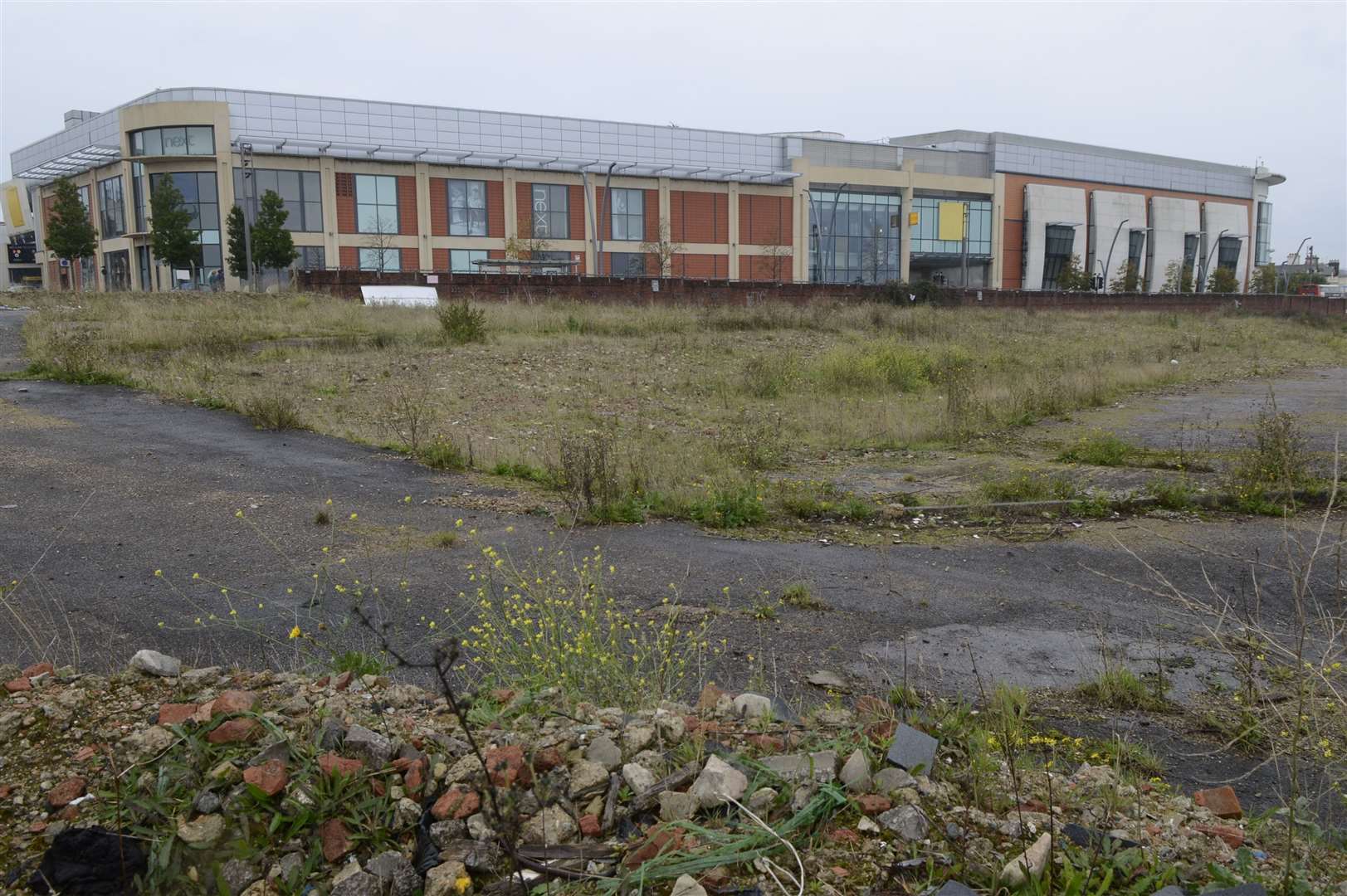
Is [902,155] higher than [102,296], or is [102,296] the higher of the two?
[902,155]

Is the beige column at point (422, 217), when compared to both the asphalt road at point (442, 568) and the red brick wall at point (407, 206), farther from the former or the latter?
the asphalt road at point (442, 568)

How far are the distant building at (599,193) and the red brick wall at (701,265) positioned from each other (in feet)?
0.54

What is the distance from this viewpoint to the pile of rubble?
10.2 feet

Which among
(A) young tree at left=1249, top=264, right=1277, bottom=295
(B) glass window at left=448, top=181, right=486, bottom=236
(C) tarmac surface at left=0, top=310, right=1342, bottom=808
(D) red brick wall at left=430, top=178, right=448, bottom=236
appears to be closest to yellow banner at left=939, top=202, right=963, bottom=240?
(B) glass window at left=448, top=181, right=486, bottom=236

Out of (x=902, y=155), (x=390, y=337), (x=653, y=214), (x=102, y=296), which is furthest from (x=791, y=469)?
(x=902, y=155)

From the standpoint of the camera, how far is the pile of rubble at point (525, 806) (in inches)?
122

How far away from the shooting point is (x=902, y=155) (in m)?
74.6

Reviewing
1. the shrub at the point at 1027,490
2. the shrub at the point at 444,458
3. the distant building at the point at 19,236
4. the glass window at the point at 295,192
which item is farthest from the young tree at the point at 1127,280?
the distant building at the point at 19,236

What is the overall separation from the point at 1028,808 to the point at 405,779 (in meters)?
2.22

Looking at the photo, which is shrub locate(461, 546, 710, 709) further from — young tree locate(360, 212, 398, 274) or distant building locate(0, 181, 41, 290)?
distant building locate(0, 181, 41, 290)

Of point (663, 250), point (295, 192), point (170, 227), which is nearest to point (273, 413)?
point (170, 227)

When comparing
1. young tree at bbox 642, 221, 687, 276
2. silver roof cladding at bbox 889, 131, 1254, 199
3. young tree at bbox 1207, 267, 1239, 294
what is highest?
silver roof cladding at bbox 889, 131, 1254, 199

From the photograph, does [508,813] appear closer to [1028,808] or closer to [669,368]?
[1028,808]

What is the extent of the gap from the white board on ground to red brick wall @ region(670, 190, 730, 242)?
3358 centimetres
